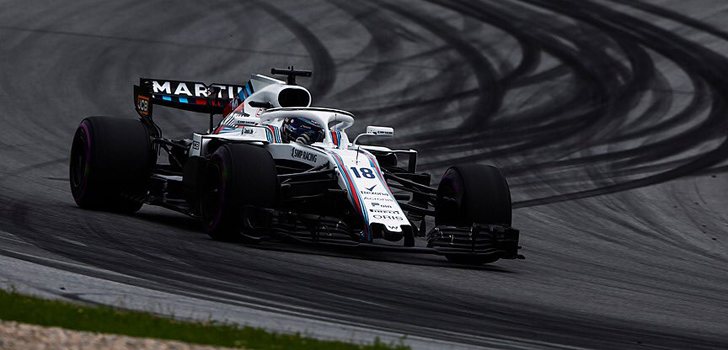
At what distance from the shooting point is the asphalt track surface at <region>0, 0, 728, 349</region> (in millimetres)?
11211

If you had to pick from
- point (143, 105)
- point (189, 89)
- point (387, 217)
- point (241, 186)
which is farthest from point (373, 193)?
point (143, 105)

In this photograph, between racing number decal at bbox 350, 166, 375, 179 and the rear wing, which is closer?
racing number decal at bbox 350, 166, 375, 179

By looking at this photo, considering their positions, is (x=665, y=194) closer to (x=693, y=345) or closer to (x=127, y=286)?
(x=693, y=345)

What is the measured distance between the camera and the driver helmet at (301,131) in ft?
47.5

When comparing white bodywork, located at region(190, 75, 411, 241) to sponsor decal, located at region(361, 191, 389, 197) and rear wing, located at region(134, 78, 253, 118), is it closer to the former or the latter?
sponsor decal, located at region(361, 191, 389, 197)

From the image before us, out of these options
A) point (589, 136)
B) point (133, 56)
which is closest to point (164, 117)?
point (133, 56)

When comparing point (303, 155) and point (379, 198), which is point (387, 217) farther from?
point (303, 155)

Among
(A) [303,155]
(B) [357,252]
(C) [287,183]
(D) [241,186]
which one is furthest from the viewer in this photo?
(A) [303,155]

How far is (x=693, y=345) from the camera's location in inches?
405

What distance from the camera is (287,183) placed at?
1373cm

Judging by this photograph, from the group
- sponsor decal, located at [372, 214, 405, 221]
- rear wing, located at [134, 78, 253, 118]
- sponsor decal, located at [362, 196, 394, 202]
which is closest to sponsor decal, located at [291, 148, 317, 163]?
sponsor decal, located at [362, 196, 394, 202]

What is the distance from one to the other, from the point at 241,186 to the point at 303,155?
117cm

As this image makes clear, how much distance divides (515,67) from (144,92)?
10253 millimetres

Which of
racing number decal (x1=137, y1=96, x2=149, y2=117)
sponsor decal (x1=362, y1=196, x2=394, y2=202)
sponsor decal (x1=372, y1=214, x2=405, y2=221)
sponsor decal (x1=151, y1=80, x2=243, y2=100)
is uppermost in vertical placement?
sponsor decal (x1=151, y1=80, x2=243, y2=100)
